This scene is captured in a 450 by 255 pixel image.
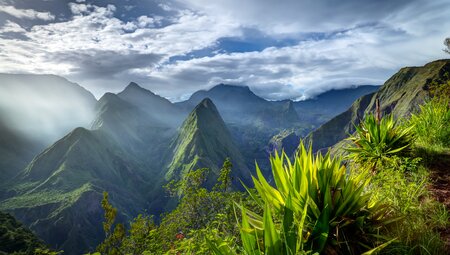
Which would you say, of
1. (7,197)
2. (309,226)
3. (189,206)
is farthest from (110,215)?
(7,197)

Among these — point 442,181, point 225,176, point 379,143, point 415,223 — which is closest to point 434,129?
point 379,143

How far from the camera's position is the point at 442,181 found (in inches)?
250

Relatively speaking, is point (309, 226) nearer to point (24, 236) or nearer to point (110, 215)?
point (110, 215)

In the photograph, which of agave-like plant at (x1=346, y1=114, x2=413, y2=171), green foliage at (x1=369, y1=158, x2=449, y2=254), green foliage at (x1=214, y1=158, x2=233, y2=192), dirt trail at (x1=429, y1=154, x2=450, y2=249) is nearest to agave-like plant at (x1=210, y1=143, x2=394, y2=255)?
green foliage at (x1=369, y1=158, x2=449, y2=254)

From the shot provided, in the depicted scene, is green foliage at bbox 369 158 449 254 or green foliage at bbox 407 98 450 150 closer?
green foliage at bbox 369 158 449 254

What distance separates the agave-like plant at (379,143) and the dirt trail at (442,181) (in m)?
0.76

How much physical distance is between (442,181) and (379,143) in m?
1.74

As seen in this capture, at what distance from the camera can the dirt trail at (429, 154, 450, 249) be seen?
499cm

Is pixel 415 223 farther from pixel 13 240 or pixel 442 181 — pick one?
pixel 13 240

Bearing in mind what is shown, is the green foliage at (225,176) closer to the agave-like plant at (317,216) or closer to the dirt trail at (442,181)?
the dirt trail at (442,181)

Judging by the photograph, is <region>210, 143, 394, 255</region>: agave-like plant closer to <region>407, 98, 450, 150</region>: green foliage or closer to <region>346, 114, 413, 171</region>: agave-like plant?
<region>346, 114, 413, 171</region>: agave-like plant

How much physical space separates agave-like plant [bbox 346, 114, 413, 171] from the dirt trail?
758 millimetres

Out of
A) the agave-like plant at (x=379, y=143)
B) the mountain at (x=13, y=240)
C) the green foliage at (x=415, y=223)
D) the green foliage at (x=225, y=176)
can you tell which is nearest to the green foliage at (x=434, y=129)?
the agave-like plant at (x=379, y=143)

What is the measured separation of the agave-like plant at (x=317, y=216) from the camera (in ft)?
10.9
